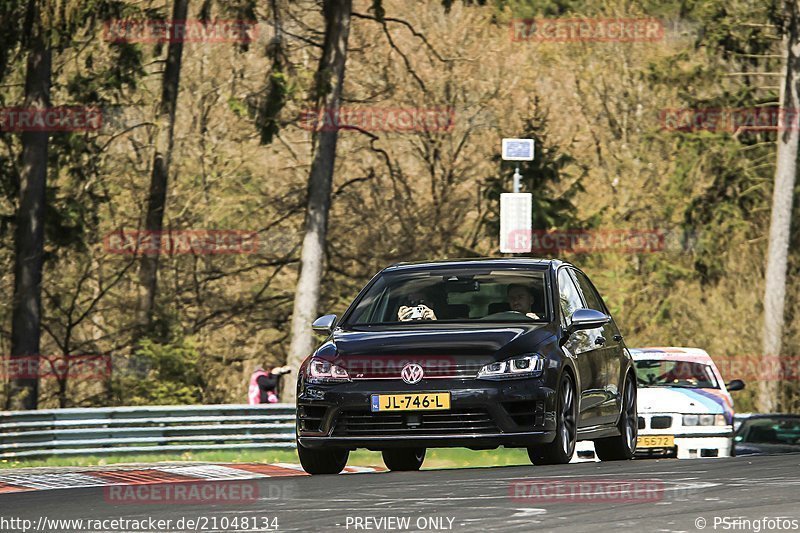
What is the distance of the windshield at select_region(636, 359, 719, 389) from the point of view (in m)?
20.0

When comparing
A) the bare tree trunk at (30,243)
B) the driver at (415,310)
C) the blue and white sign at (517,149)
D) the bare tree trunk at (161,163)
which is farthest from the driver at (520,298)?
the bare tree trunk at (161,163)

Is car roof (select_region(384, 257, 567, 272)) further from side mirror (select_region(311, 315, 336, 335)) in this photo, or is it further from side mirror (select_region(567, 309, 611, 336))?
side mirror (select_region(311, 315, 336, 335))

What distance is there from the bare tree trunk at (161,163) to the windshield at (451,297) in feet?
75.9

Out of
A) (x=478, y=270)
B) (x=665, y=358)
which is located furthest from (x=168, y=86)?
(x=478, y=270)

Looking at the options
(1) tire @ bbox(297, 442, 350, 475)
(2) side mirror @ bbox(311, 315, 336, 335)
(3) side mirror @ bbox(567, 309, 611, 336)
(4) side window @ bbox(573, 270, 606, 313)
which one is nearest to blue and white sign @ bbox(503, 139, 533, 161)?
(4) side window @ bbox(573, 270, 606, 313)

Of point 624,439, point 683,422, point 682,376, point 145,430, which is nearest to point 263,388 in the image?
point 145,430

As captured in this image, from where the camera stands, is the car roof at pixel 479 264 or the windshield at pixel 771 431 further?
the windshield at pixel 771 431

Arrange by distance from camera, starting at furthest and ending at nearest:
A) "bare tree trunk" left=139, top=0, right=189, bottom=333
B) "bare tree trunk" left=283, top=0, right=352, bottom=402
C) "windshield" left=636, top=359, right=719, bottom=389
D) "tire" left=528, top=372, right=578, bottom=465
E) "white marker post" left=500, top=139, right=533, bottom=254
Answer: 1. "bare tree trunk" left=139, top=0, right=189, bottom=333
2. "bare tree trunk" left=283, top=0, right=352, bottom=402
3. "white marker post" left=500, top=139, right=533, bottom=254
4. "windshield" left=636, top=359, right=719, bottom=389
5. "tire" left=528, top=372, right=578, bottom=465

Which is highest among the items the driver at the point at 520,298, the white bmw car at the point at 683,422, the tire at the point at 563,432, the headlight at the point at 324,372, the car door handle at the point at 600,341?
the driver at the point at 520,298

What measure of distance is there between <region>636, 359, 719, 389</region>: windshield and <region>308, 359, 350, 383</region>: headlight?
812cm

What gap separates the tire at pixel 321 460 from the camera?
1287 centimetres

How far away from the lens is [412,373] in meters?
12.1

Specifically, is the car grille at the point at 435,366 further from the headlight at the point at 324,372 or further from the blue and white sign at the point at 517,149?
the blue and white sign at the point at 517,149

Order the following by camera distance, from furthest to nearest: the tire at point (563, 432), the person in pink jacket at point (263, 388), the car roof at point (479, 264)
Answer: the person in pink jacket at point (263, 388) → the car roof at point (479, 264) → the tire at point (563, 432)
